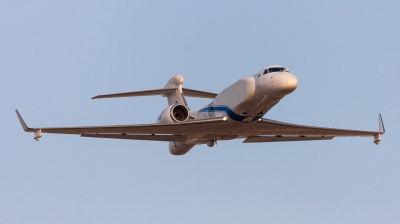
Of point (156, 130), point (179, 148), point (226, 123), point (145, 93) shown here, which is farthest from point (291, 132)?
point (145, 93)

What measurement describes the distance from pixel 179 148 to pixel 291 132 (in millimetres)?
6149

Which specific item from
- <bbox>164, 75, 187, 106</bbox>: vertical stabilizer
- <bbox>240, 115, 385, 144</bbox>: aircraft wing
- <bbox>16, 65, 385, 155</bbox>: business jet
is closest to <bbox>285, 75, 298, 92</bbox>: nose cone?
<bbox>16, 65, 385, 155</bbox>: business jet

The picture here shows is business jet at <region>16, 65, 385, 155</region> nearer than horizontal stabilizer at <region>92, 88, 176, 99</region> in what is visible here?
Yes

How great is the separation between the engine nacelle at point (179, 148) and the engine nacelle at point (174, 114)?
254 cm

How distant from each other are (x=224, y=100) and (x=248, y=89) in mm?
1915

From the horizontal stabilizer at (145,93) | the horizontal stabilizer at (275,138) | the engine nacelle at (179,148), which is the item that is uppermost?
the horizontal stabilizer at (145,93)

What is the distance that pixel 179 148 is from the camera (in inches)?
1465

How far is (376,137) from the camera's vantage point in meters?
38.0

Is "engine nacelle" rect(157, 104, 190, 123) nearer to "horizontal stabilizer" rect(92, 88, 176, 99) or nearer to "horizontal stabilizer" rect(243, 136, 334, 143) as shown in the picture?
"horizontal stabilizer" rect(92, 88, 176, 99)

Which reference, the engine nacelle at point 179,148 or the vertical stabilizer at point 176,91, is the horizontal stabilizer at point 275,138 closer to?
the engine nacelle at point 179,148

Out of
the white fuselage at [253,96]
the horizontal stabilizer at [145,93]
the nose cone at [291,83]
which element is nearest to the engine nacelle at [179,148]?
the horizontal stabilizer at [145,93]

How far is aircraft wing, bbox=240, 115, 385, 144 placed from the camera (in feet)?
113

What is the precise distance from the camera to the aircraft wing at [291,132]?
34.4 metres

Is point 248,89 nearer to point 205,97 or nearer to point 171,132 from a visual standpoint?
point 171,132
